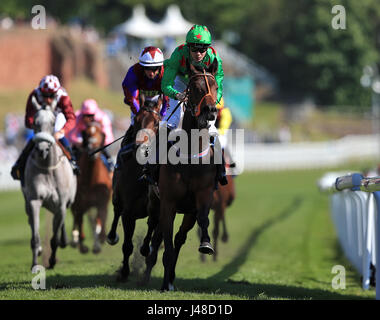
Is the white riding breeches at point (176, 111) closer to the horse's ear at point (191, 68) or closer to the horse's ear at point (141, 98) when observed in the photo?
the horse's ear at point (191, 68)

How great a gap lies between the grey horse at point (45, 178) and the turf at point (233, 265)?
0.65 m

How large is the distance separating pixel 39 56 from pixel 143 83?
45.4 m

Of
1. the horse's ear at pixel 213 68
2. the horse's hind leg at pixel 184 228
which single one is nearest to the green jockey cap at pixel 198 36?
the horse's ear at pixel 213 68

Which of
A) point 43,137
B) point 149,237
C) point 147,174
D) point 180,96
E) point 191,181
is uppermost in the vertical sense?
point 180,96

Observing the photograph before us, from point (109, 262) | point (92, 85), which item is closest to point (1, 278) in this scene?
point (109, 262)

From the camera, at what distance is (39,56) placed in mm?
54594

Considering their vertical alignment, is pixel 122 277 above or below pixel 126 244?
below

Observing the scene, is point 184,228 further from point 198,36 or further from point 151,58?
point 198,36

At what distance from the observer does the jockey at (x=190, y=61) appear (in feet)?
28.9

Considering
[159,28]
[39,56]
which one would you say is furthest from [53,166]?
[159,28]

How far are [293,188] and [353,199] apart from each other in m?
19.9
